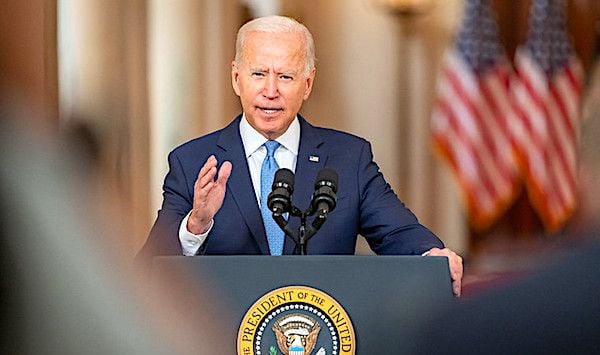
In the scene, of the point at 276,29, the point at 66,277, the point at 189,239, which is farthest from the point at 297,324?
the point at 66,277

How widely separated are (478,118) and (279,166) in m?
1.76

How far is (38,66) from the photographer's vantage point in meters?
5.28

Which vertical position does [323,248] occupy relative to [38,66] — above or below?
below

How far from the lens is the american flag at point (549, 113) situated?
18.5 feet

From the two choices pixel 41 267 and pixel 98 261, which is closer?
pixel 41 267

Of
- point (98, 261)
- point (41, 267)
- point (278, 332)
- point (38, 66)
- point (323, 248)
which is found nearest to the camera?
point (278, 332)

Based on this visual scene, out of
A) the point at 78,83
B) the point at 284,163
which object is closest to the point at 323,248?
the point at 284,163

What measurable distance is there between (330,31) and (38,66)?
1.31 m

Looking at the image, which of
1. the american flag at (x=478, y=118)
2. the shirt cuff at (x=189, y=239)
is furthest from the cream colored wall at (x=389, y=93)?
the shirt cuff at (x=189, y=239)

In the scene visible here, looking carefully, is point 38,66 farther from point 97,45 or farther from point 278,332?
point 278,332

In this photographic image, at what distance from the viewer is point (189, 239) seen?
3660 millimetres

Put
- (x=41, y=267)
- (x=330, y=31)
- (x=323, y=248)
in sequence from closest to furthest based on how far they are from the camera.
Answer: (x=323, y=248)
(x=41, y=267)
(x=330, y=31)

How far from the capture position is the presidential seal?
10.7 feet

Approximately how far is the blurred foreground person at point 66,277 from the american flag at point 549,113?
74.9 inches
